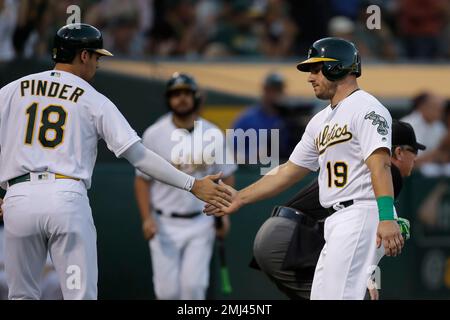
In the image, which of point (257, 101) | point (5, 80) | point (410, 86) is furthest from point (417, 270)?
point (5, 80)

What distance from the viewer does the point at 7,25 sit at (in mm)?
11727

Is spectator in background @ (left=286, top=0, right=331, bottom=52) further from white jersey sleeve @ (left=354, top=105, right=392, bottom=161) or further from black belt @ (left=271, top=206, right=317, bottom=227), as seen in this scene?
white jersey sleeve @ (left=354, top=105, right=392, bottom=161)

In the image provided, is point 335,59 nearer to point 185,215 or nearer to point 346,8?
point 185,215

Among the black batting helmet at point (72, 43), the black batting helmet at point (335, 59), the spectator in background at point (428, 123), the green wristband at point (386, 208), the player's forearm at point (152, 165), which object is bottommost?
the green wristband at point (386, 208)

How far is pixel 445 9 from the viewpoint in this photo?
15.7 metres

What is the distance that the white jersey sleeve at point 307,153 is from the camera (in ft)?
22.5

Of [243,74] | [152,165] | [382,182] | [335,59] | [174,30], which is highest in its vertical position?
[174,30]

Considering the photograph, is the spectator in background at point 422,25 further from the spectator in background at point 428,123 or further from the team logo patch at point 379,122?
the team logo patch at point 379,122

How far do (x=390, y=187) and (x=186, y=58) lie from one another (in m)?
8.08

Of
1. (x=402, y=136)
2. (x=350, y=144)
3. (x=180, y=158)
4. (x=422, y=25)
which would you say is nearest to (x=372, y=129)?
(x=350, y=144)

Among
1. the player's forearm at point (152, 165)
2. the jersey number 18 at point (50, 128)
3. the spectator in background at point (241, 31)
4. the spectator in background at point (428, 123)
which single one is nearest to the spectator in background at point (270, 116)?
the spectator in background at point (428, 123)

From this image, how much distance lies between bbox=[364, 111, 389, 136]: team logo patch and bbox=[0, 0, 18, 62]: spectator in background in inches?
251

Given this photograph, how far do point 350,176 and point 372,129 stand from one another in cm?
37

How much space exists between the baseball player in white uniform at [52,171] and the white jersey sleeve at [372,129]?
1.48 m
